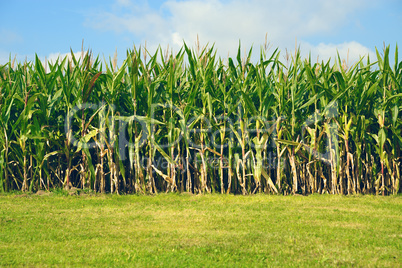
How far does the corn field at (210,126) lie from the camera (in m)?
8.14

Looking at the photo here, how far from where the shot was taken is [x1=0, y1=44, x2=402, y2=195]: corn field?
814 cm

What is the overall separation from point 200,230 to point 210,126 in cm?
317

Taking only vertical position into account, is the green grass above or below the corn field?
below

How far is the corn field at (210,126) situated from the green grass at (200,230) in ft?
1.76

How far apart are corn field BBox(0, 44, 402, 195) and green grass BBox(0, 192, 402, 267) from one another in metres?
0.54

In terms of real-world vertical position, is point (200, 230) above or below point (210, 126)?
below

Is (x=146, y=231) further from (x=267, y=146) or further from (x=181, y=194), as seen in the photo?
(x=267, y=146)

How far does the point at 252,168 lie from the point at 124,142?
8.31 feet

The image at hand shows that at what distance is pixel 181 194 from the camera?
825 centimetres

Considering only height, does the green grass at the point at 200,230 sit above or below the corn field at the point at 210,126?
below

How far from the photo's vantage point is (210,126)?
325 inches

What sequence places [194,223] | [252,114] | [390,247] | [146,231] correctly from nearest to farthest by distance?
[390,247]
[146,231]
[194,223]
[252,114]

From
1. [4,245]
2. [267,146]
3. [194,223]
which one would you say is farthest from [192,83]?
[4,245]

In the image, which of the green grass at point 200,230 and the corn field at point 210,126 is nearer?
the green grass at point 200,230
